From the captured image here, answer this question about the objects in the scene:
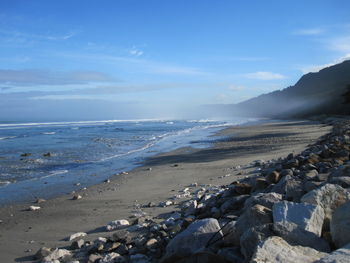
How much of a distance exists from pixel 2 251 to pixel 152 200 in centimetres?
316

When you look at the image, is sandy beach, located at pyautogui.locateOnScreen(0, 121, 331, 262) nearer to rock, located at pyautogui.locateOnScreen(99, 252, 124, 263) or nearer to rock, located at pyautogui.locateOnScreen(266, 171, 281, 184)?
rock, located at pyautogui.locateOnScreen(99, 252, 124, 263)

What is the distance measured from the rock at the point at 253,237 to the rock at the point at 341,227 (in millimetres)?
434

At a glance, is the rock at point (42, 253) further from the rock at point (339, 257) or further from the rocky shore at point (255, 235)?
the rock at point (339, 257)

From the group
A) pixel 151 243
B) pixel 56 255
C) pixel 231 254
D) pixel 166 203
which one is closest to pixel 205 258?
pixel 231 254

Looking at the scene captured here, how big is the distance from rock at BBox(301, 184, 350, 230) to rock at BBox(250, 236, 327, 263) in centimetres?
68

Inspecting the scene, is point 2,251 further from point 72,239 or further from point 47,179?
point 47,179

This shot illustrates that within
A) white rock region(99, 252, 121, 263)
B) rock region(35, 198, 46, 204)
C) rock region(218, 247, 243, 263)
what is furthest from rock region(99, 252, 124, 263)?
rock region(35, 198, 46, 204)

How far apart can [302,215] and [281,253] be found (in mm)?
557

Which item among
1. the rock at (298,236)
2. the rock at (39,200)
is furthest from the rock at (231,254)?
the rock at (39,200)

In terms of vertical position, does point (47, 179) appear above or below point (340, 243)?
below

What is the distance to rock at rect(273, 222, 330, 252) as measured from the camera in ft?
7.65

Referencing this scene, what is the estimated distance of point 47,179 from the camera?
1086cm

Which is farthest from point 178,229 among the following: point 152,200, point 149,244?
point 152,200

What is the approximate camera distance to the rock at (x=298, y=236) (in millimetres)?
2332
